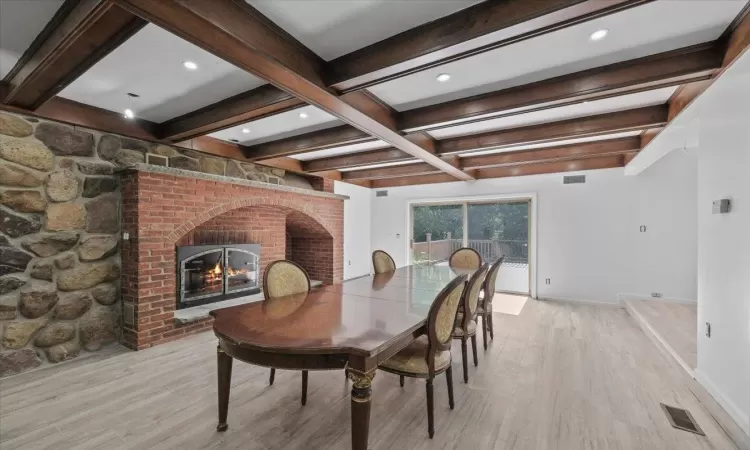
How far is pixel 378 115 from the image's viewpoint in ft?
8.92

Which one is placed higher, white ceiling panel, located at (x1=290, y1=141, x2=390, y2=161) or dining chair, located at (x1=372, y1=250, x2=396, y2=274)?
white ceiling panel, located at (x1=290, y1=141, x2=390, y2=161)

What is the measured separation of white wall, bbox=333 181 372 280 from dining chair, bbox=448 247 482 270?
8.15ft

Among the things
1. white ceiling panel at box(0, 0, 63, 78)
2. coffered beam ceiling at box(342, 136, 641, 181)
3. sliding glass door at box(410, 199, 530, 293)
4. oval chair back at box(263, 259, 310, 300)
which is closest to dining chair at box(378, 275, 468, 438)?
oval chair back at box(263, 259, 310, 300)

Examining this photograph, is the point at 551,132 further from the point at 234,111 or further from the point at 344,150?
the point at 234,111

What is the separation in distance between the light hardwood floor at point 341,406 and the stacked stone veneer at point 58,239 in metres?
0.30

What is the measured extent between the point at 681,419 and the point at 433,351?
1.70 meters

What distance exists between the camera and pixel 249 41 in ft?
5.27

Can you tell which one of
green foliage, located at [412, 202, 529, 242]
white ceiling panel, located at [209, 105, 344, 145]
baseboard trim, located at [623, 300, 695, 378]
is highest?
white ceiling panel, located at [209, 105, 344, 145]

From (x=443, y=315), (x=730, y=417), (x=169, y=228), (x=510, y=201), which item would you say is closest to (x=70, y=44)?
(x=169, y=228)

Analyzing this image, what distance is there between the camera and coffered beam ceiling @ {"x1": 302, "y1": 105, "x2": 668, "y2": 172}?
2.86m

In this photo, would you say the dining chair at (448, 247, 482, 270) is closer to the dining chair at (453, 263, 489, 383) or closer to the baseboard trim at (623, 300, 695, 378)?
the dining chair at (453, 263, 489, 383)

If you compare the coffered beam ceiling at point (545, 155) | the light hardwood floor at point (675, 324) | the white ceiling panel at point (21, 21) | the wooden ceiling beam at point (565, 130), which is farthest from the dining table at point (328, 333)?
the coffered beam ceiling at point (545, 155)

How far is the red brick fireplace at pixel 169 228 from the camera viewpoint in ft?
10.3

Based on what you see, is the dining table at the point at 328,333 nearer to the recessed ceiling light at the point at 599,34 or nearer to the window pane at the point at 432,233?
the recessed ceiling light at the point at 599,34
